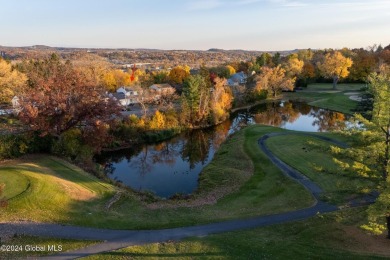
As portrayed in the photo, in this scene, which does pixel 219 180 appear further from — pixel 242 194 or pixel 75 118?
pixel 75 118

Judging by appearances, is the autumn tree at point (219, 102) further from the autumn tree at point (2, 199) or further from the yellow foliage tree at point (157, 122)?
the autumn tree at point (2, 199)

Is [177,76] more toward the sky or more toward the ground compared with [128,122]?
more toward the sky

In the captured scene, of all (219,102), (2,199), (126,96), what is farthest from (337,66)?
(2,199)

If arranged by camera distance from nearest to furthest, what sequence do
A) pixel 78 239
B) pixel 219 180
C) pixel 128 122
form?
1. pixel 78 239
2. pixel 219 180
3. pixel 128 122

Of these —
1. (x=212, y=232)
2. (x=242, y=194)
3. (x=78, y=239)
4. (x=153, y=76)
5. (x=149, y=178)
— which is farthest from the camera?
(x=153, y=76)

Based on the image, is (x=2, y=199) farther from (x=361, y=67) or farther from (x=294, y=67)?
(x=361, y=67)

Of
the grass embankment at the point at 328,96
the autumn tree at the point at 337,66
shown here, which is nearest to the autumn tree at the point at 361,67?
the grass embankment at the point at 328,96

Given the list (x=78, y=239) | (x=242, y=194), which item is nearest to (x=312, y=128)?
(x=242, y=194)
